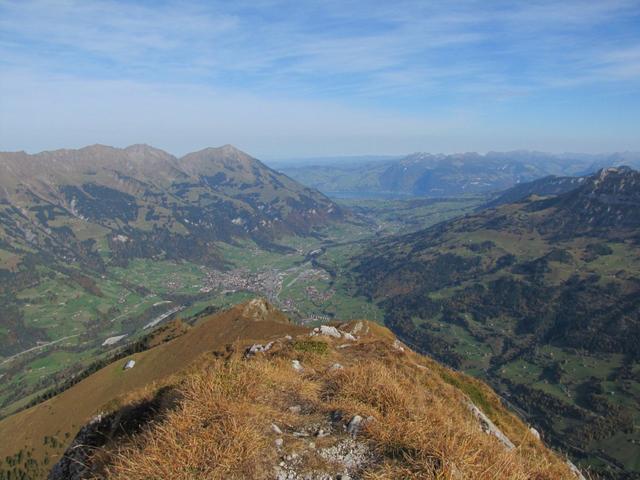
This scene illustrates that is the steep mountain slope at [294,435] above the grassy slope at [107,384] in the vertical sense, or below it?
above

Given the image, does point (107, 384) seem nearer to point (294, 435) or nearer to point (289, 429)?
point (289, 429)

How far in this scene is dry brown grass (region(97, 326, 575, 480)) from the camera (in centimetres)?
905

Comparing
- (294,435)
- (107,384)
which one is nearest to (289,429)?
(294,435)

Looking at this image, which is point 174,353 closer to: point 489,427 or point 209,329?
point 209,329

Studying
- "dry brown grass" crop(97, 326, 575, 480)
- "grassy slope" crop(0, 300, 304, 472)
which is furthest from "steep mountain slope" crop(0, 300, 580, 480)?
"grassy slope" crop(0, 300, 304, 472)

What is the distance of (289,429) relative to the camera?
37.8 ft

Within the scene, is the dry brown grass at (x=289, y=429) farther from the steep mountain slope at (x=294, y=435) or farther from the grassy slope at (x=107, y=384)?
the grassy slope at (x=107, y=384)

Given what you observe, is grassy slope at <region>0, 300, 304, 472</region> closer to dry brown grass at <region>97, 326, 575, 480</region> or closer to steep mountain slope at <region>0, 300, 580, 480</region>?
steep mountain slope at <region>0, 300, 580, 480</region>

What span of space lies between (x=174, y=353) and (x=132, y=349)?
4804 cm

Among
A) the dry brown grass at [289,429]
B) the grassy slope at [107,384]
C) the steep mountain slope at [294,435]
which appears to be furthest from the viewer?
the grassy slope at [107,384]

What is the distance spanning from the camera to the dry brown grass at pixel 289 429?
29.7 ft

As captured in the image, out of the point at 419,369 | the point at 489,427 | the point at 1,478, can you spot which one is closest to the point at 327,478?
the point at 489,427

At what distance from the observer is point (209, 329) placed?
113562 mm

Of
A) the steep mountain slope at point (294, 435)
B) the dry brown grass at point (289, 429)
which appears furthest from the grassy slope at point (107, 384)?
the dry brown grass at point (289, 429)
